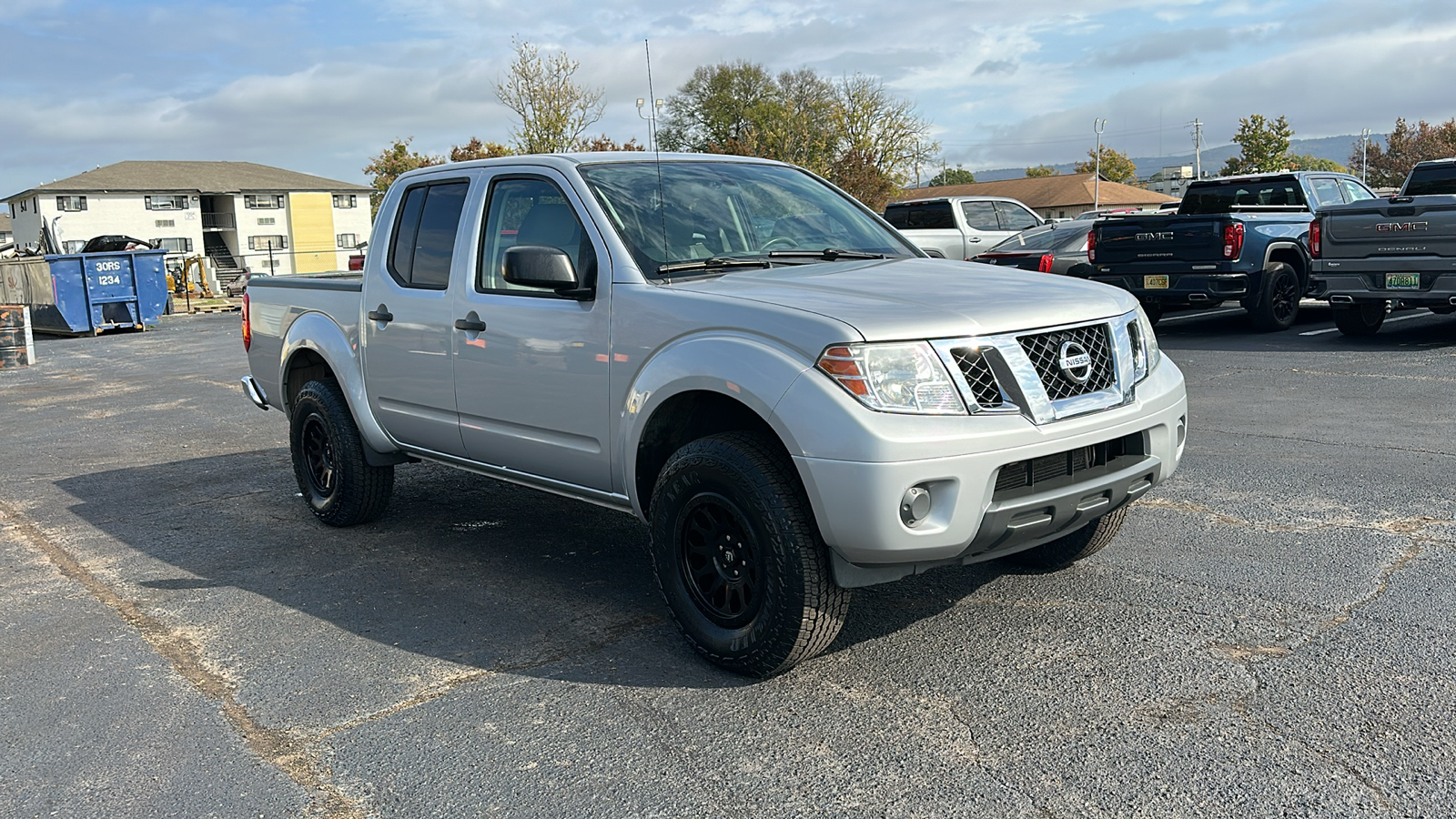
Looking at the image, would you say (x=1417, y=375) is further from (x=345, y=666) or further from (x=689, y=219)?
(x=345, y=666)

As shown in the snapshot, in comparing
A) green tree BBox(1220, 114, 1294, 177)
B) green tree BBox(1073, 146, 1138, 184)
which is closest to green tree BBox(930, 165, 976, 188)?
green tree BBox(1073, 146, 1138, 184)

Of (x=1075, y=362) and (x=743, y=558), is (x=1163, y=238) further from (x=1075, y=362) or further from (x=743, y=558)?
(x=743, y=558)

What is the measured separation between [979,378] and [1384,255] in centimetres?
1030

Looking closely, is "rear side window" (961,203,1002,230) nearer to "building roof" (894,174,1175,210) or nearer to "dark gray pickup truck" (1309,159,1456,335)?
"dark gray pickup truck" (1309,159,1456,335)

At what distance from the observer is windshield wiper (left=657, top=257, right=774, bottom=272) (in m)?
4.60

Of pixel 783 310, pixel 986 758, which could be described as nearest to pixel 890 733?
pixel 986 758

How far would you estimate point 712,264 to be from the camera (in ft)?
15.4

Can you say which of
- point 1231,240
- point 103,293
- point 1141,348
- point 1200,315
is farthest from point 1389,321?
point 103,293

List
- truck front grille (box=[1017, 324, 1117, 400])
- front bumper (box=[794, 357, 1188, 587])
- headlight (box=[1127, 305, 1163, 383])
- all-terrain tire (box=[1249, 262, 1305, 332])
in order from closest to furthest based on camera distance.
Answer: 1. front bumper (box=[794, 357, 1188, 587])
2. truck front grille (box=[1017, 324, 1117, 400])
3. headlight (box=[1127, 305, 1163, 383])
4. all-terrain tire (box=[1249, 262, 1305, 332])

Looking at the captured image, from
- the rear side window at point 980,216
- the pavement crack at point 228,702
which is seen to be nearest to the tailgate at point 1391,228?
the rear side window at point 980,216

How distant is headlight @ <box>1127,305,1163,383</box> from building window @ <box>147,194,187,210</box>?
77.9 m

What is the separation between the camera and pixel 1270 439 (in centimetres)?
788

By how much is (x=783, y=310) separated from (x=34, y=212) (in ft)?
268

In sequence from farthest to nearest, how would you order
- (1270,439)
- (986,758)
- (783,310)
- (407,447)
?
1. (1270,439)
2. (407,447)
3. (783,310)
4. (986,758)
